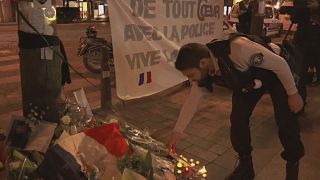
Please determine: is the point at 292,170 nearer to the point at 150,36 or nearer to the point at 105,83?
the point at 150,36

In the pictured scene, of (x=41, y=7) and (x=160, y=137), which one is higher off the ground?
(x=41, y=7)

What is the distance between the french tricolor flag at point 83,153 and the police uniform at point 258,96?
0.54 meters

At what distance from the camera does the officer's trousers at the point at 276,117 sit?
314 centimetres

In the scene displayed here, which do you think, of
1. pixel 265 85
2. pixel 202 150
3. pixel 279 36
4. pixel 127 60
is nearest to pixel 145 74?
pixel 127 60

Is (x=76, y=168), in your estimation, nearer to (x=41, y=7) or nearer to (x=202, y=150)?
(x=41, y=7)

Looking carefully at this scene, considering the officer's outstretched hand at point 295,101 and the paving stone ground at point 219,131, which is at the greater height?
the officer's outstretched hand at point 295,101

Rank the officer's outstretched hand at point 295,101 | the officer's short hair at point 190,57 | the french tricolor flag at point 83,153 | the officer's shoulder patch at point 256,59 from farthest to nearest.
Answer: the officer's outstretched hand at point 295,101 → the officer's shoulder patch at point 256,59 → the officer's short hair at point 190,57 → the french tricolor flag at point 83,153

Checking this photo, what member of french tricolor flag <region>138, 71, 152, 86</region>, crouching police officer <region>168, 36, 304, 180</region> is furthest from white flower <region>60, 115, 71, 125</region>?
french tricolor flag <region>138, 71, 152, 86</region>

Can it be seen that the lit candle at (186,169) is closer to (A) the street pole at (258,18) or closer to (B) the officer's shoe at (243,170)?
(B) the officer's shoe at (243,170)

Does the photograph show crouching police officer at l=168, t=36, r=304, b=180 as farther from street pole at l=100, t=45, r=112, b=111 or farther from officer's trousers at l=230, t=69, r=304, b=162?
street pole at l=100, t=45, r=112, b=111

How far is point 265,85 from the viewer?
3.12 metres

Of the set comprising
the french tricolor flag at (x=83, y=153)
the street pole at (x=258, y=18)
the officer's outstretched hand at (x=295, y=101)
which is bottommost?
the french tricolor flag at (x=83, y=153)

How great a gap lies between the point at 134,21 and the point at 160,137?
1.45 m

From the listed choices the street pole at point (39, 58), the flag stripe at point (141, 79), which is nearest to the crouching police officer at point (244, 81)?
the street pole at point (39, 58)
